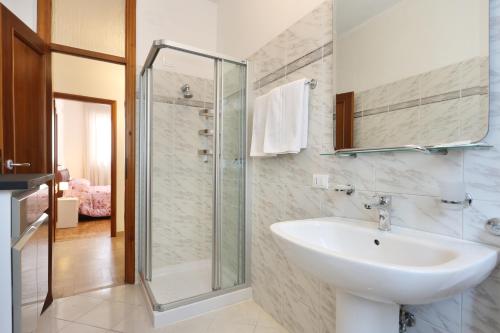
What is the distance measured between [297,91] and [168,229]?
69.2 inches

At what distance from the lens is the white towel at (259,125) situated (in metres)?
1.83

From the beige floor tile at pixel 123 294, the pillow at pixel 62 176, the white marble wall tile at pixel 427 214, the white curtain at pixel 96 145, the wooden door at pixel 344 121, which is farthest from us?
the white curtain at pixel 96 145

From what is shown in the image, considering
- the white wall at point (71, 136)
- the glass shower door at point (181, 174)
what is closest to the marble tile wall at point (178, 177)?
the glass shower door at point (181, 174)

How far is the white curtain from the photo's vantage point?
605cm

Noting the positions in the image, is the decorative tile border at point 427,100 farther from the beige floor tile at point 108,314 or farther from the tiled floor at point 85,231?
the tiled floor at point 85,231

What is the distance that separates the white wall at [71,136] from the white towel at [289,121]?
19.6ft

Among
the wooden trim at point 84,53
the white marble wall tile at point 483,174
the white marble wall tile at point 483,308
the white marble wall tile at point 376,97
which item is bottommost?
the white marble wall tile at point 483,308

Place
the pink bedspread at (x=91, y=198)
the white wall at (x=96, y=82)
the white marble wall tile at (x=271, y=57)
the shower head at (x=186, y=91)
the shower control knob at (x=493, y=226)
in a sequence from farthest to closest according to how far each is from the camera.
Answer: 1. the pink bedspread at (x=91, y=198)
2. the white wall at (x=96, y=82)
3. the shower head at (x=186, y=91)
4. the white marble wall tile at (x=271, y=57)
5. the shower control knob at (x=493, y=226)

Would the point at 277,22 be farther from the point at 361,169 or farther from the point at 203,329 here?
the point at 203,329

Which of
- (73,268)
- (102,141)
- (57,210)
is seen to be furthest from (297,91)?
(102,141)

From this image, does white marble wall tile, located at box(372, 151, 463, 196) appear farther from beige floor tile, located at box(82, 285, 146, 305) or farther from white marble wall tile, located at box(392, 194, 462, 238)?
beige floor tile, located at box(82, 285, 146, 305)

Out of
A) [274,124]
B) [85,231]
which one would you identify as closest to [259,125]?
[274,124]

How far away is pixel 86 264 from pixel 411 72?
3.27 meters

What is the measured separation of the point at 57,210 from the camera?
4102 millimetres
